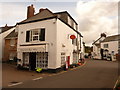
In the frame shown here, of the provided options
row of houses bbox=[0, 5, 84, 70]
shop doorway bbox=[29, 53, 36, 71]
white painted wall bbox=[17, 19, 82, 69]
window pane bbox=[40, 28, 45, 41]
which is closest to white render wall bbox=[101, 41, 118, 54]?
row of houses bbox=[0, 5, 84, 70]

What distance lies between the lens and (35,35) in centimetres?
1772

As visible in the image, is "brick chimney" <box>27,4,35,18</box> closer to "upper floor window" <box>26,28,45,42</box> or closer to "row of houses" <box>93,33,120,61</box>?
"upper floor window" <box>26,28,45,42</box>

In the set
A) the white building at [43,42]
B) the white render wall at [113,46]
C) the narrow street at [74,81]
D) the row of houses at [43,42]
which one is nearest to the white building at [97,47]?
the white render wall at [113,46]

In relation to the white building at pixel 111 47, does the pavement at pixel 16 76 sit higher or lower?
lower

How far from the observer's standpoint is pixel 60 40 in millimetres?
17188

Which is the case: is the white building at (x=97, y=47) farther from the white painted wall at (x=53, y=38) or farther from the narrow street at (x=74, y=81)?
the narrow street at (x=74, y=81)

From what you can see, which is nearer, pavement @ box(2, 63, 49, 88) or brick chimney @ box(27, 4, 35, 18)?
pavement @ box(2, 63, 49, 88)

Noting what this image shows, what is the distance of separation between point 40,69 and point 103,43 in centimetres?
3947

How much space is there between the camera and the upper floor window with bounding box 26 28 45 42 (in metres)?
16.9

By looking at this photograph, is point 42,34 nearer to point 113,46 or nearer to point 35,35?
point 35,35

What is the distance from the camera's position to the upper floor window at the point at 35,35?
1690 cm

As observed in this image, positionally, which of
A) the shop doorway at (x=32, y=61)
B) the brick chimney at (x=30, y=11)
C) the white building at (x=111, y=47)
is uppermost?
the brick chimney at (x=30, y=11)

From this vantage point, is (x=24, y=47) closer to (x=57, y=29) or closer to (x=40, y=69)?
(x=40, y=69)

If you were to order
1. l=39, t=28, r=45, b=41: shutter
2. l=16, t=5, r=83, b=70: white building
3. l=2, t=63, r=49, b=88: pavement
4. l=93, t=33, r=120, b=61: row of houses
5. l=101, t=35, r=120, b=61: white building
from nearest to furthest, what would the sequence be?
l=2, t=63, r=49, b=88: pavement → l=16, t=5, r=83, b=70: white building → l=39, t=28, r=45, b=41: shutter → l=93, t=33, r=120, b=61: row of houses → l=101, t=35, r=120, b=61: white building
